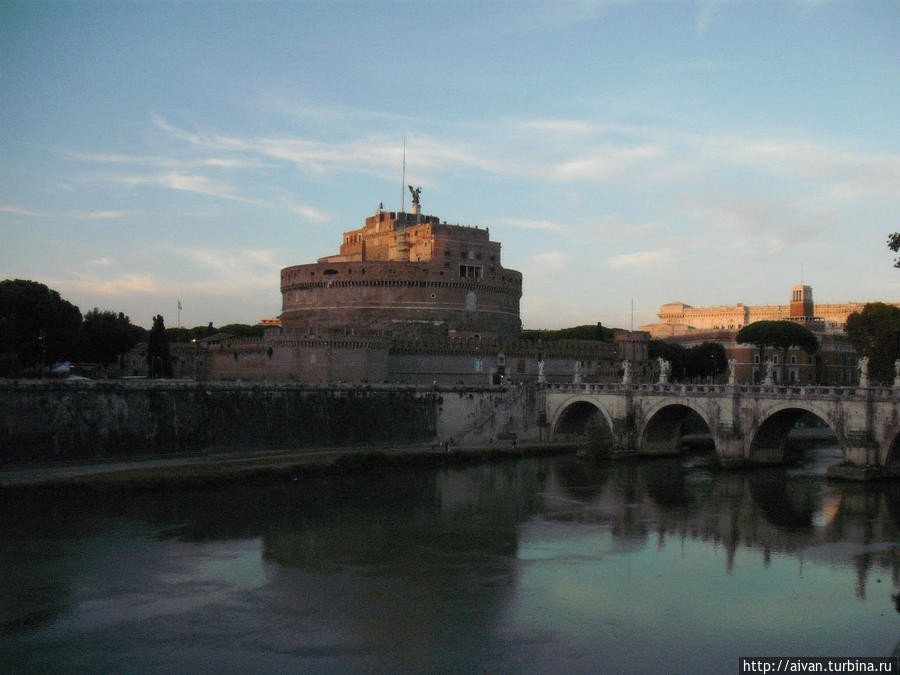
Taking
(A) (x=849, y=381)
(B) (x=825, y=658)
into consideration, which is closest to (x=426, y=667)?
(B) (x=825, y=658)

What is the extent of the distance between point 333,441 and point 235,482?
10.1 meters

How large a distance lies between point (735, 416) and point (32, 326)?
103 ft

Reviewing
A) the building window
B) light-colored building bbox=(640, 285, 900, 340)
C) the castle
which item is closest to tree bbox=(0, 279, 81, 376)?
the castle

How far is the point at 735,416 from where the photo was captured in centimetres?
3847

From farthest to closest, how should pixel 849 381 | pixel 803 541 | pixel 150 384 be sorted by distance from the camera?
pixel 849 381, pixel 150 384, pixel 803 541

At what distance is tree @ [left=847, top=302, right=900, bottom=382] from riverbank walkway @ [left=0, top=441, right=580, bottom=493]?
18.9 metres

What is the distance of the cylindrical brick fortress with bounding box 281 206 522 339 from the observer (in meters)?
59.5

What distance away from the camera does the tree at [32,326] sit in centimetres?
4106

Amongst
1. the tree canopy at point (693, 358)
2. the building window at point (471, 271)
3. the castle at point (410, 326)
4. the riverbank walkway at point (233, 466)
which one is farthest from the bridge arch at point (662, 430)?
the building window at point (471, 271)

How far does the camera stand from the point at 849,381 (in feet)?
247

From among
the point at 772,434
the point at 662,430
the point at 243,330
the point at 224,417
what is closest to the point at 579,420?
the point at 662,430

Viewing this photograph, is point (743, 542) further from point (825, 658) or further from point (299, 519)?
point (299, 519)

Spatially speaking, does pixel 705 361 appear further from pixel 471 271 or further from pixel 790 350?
pixel 471 271

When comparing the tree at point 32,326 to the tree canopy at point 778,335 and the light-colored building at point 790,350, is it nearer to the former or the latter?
the light-colored building at point 790,350
